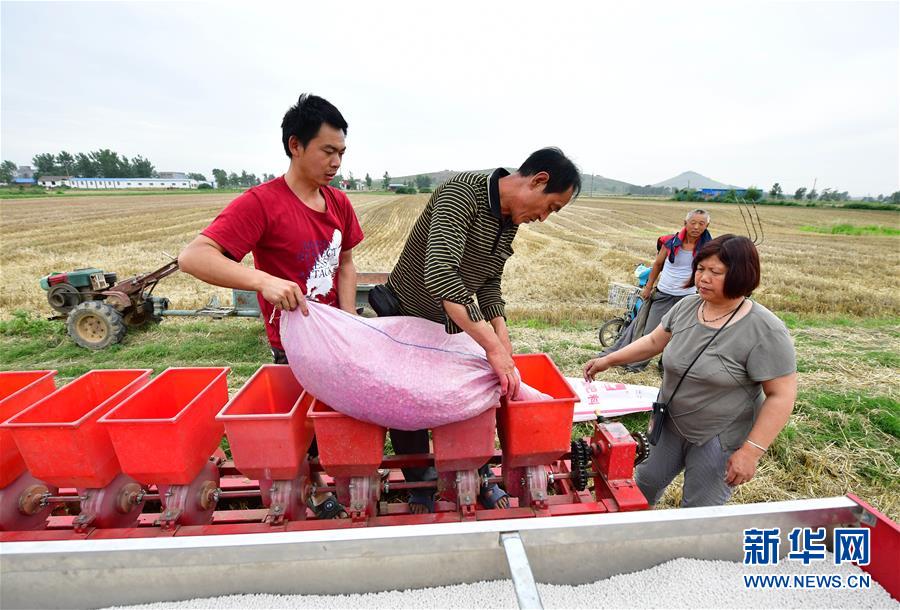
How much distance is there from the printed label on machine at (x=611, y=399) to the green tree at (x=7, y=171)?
4178 inches

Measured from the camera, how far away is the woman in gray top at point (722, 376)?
1740 millimetres

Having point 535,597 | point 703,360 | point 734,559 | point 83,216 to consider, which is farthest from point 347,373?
point 83,216

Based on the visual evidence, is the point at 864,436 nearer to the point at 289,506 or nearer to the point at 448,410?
the point at 448,410

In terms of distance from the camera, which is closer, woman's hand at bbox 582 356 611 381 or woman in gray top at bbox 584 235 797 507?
woman in gray top at bbox 584 235 797 507

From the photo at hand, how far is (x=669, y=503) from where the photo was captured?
2756mm

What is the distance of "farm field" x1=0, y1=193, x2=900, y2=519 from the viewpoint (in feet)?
10.3

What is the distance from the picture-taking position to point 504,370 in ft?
5.09

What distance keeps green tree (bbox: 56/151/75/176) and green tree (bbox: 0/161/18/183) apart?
22.1 ft

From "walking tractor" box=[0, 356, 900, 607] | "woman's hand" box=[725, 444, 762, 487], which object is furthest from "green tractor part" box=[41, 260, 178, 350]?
"woman's hand" box=[725, 444, 762, 487]

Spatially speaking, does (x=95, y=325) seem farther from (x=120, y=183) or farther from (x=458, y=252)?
(x=120, y=183)

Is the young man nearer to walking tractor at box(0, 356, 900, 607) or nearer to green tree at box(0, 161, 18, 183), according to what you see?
walking tractor at box(0, 356, 900, 607)

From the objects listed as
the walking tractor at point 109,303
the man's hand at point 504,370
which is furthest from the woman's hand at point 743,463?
the walking tractor at point 109,303

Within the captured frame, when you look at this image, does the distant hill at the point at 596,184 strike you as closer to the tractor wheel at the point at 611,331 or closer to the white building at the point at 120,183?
the tractor wheel at the point at 611,331

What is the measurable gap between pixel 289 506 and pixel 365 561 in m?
0.68
